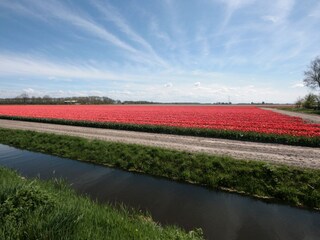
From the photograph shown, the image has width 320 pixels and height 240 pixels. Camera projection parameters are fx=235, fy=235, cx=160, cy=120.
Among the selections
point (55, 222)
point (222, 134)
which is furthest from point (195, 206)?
point (222, 134)

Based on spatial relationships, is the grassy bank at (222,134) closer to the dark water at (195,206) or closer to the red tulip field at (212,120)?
the red tulip field at (212,120)

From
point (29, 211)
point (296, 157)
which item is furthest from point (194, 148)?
point (29, 211)

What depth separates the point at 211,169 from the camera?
10.6 m

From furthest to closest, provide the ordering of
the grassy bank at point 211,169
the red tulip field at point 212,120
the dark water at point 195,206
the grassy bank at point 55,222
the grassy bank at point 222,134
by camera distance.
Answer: the red tulip field at point 212,120 → the grassy bank at point 222,134 → the grassy bank at point 211,169 → the dark water at point 195,206 → the grassy bank at point 55,222

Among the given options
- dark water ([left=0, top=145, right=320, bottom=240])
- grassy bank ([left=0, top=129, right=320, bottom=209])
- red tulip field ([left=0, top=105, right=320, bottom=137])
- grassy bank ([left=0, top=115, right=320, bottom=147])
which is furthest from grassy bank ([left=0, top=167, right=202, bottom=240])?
red tulip field ([left=0, top=105, right=320, bottom=137])

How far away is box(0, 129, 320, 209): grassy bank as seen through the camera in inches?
337

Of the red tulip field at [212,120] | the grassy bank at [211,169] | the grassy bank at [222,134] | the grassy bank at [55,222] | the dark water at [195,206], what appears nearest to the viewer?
the grassy bank at [55,222]

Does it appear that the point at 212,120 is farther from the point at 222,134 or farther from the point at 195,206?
the point at 195,206

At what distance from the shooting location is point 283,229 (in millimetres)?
6301

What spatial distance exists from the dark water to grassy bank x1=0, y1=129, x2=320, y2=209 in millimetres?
697

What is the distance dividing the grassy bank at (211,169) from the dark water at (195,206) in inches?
27.4

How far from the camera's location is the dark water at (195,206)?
6203mm

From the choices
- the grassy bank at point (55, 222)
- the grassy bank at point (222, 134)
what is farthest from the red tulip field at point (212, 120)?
the grassy bank at point (55, 222)

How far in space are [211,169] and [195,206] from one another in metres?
3.34
